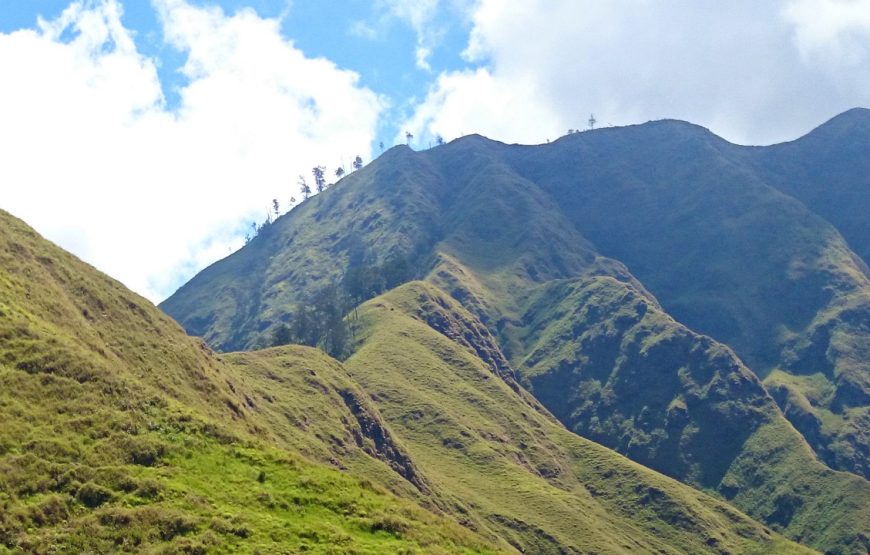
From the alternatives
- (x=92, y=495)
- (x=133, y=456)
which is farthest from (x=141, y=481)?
(x=133, y=456)

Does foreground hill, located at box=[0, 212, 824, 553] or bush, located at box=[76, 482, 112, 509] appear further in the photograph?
bush, located at box=[76, 482, 112, 509]

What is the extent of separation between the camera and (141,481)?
182ft

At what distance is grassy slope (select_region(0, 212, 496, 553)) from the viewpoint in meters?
50.5

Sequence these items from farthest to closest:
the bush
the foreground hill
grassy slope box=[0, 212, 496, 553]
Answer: the bush < the foreground hill < grassy slope box=[0, 212, 496, 553]

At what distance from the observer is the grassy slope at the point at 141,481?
50.5 meters

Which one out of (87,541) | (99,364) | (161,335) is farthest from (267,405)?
(87,541)

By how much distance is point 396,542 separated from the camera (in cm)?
5706

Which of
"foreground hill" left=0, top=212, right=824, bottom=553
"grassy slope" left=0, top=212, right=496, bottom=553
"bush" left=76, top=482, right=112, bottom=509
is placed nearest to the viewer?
"grassy slope" left=0, top=212, right=496, bottom=553

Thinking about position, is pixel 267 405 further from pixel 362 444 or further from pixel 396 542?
pixel 396 542

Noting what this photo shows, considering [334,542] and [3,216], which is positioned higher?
[3,216]

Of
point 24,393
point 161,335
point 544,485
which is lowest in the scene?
point 544,485

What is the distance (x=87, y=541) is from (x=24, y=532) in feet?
12.6

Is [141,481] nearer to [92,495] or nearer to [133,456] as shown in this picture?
[92,495]

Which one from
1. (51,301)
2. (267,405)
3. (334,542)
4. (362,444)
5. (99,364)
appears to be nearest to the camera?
(334,542)
